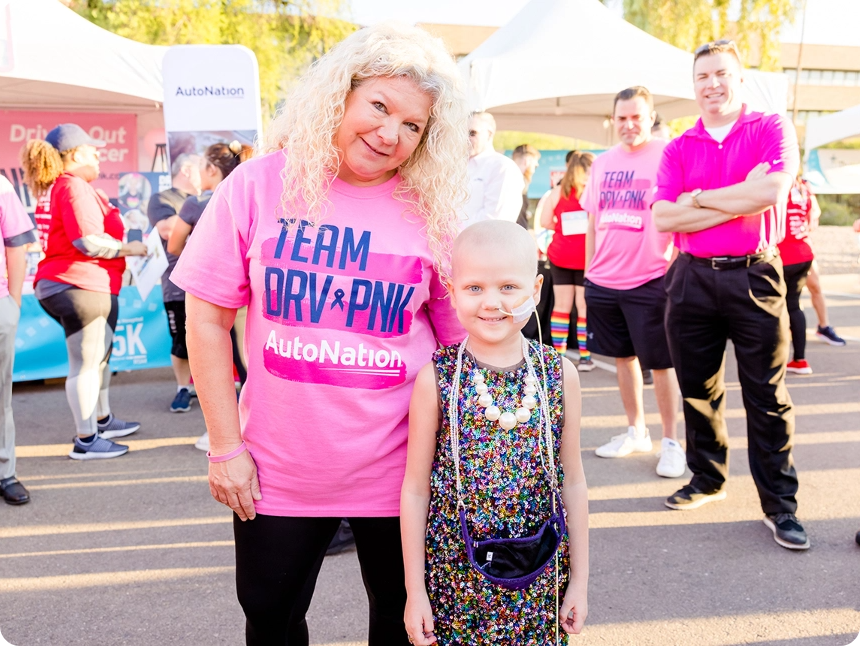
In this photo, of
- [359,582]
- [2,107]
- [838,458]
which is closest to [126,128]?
[2,107]

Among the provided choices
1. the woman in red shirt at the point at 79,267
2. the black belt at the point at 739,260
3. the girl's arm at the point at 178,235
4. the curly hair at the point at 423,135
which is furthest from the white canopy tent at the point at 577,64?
the curly hair at the point at 423,135

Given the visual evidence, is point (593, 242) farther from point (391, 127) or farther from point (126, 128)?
point (126, 128)

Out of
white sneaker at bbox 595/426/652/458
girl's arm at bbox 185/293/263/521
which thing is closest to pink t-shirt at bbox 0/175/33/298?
girl's arm at bbox 185/293/263/521

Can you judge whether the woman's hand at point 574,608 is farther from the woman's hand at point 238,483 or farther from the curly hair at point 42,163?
the curly hair at point 42,163

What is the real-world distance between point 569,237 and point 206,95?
321 centimetres

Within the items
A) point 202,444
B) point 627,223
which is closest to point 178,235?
point 202,444

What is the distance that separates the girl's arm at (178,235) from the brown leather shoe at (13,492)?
153 centimetres

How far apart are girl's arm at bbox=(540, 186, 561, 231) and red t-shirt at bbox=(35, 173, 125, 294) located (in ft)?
12.3

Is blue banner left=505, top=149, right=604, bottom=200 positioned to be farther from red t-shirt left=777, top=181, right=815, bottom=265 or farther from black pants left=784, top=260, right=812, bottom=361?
black pants left=784, top=260, right=812, bottom=361

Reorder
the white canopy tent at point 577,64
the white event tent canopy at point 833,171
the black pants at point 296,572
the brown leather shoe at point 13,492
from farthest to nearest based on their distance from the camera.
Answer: the white event tent canopy at point 833,171, the white canopy tent at point 577,64, the brown leather shoe at point 13,492, the black pants at point 296,572

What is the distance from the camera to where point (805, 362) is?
639 centimetres

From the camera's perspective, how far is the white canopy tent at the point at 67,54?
6305mm

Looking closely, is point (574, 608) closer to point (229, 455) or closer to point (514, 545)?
point (514, 545)

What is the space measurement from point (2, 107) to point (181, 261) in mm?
8752
